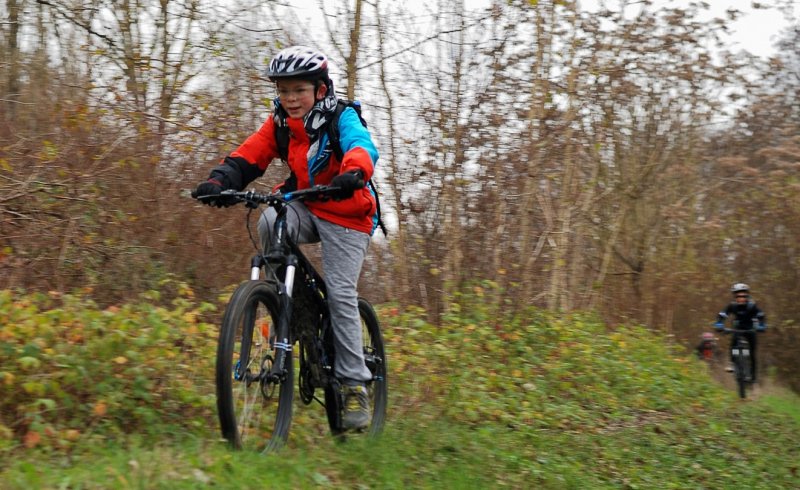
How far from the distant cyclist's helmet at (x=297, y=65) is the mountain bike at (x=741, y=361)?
12.1 m

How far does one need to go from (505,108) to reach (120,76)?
4914 millimetres

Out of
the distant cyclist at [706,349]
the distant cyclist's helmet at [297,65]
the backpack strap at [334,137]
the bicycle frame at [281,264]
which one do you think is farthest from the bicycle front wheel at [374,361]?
the distant cyclist at [706,349]

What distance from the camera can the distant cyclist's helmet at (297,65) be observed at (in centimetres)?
527

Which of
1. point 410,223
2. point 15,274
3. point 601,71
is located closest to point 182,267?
point 15,274

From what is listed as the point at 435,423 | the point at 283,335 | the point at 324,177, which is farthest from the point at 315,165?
the point at 435,423

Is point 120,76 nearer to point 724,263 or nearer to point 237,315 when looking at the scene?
point 237,315

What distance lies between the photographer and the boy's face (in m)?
5.38

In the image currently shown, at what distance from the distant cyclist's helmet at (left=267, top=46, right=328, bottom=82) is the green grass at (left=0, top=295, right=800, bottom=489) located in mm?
1975

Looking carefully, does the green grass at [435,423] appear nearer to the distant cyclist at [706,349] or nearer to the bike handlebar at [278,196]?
the bike handlebar at [278,196]

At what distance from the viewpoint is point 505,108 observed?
474 inches

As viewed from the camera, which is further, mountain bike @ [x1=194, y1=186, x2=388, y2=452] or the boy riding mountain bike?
the boy riding mountain bike

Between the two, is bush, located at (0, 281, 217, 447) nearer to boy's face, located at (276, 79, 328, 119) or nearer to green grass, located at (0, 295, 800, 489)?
green grass, located at (0, 295, 800, 489)

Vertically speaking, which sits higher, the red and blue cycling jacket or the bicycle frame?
the red and blue cycling jacket

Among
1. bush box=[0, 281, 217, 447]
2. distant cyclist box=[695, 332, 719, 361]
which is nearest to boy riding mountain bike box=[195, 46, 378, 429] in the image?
bush box=[0, 281, 217, 447]
